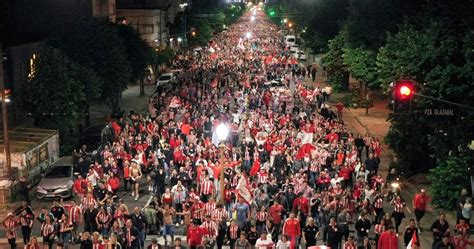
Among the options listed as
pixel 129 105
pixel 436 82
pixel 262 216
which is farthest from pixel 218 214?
pixel 129 105

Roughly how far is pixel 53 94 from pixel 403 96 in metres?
19.7

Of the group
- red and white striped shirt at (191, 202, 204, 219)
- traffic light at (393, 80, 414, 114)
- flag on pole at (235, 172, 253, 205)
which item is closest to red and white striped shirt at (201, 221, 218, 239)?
red and white striped shirt at (191, 202, 204, 219)

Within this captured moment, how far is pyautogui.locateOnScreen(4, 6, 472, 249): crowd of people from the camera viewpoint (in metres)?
16.8

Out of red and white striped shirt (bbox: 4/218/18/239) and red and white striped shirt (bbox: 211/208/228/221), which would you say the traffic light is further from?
red and white striped shirt (bbox: 4/218/18/239)

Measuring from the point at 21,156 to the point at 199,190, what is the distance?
8.35 meters

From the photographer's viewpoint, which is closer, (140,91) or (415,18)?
(415,18)

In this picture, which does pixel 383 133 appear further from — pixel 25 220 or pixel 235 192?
pixel 25 220

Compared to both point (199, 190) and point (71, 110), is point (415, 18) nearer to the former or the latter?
point (199, 190)

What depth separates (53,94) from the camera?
1204 inches

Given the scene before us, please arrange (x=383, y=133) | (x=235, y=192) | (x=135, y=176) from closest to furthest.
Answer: (x=235, y=192)
(x=135, y=176)
(x=383, y=133)

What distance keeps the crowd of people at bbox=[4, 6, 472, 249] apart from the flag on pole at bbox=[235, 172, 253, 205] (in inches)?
1.8

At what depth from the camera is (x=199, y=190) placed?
21.4 meters

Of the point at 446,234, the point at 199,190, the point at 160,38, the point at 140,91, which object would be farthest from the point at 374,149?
the point at 160,38

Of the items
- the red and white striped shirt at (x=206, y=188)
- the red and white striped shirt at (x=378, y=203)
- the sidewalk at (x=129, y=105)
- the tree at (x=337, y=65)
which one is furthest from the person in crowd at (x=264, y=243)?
the tree at (x=337, y=65)
